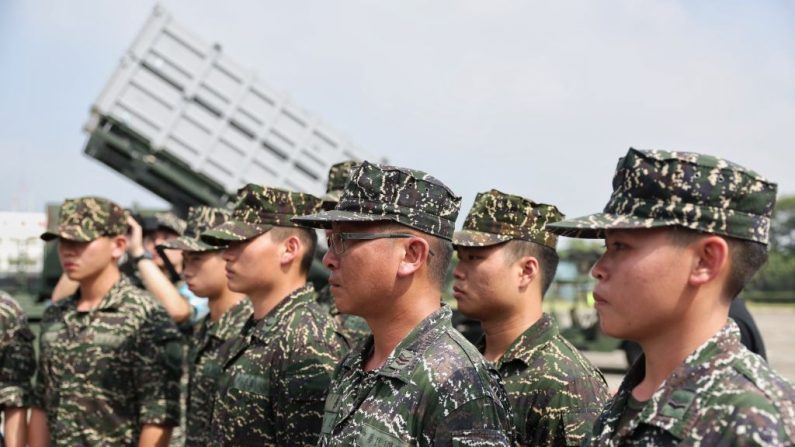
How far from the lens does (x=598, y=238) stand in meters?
2.10

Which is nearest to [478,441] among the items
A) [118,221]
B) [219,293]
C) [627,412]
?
[627,412]

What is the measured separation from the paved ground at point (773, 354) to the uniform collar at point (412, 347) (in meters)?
5.03

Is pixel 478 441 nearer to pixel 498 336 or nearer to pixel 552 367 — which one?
pixel 552 367

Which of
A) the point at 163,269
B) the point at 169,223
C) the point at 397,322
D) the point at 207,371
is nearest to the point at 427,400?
the point at 397,322

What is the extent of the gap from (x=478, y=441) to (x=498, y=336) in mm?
1132

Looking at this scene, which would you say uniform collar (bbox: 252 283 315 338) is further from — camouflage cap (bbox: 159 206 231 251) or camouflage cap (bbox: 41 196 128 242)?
camouflage cap (bbox: 41 196 128 242)

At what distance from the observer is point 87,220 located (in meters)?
4.75

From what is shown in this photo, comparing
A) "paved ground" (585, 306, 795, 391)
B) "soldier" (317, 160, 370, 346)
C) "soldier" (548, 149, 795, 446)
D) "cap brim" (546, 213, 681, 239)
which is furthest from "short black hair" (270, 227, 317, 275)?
"paved ground" (585, 306, 795, 391)

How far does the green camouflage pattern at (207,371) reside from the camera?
3812 mm

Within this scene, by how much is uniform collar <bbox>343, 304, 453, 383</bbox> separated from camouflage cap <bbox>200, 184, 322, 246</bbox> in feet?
4.19

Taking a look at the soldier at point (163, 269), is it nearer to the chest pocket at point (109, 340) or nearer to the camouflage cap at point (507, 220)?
the chest pocket at point (109, 340)

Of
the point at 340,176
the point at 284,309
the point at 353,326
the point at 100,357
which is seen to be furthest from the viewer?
the point at 340,176

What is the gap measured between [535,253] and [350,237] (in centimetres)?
111

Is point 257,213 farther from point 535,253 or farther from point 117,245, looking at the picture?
point 117,245
